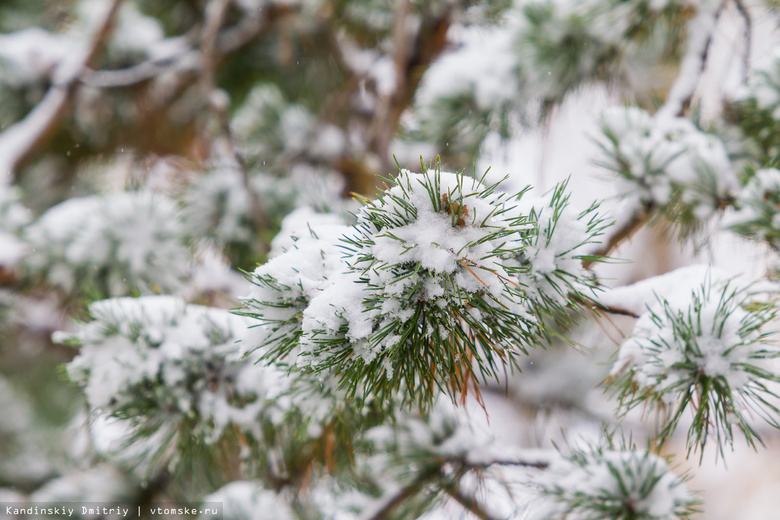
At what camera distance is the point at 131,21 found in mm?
1188

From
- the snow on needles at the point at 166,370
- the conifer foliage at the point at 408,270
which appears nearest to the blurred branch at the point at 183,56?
the conifer foliage at the point at 408,270

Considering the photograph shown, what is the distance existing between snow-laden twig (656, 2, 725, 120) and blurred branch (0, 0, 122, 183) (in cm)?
97

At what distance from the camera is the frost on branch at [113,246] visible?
2.54ft

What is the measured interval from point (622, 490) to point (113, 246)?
73 centimetres

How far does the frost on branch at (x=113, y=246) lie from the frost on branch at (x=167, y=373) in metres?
0.32

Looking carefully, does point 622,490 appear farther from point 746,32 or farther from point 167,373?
point 746,32

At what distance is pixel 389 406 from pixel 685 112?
1.54 ft

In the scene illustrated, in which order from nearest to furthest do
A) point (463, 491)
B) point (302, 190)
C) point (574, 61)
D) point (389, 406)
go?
point (389, 406) → point (463, 491) → point (574, 61) → point (302, 190)

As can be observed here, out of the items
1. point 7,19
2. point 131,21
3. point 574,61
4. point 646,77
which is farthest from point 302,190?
point 7,19

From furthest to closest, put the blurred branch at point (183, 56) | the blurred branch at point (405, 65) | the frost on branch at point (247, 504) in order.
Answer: the blurred branch at point (183, 56) → the blurred branch at point (405, 65) → the frost on branch at point (247, 504)

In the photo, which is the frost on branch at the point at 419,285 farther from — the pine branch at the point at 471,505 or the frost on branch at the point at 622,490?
the pine branch at the point at 471,505

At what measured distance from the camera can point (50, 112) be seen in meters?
1.04

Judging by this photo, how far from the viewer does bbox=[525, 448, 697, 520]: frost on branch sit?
0.42 metres

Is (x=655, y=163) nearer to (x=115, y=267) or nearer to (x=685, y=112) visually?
(x=685, y=112)
